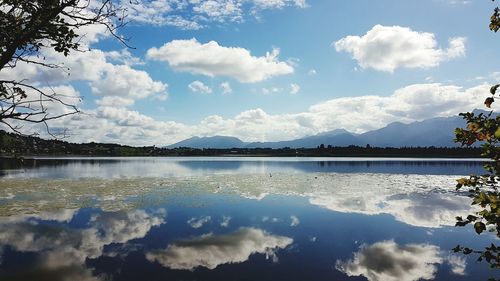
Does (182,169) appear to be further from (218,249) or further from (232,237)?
(218,249)

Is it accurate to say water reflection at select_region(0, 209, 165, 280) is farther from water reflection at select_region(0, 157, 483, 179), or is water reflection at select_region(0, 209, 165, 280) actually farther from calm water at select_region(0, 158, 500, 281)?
water reflection at select_region(0, 157, 483, 179)

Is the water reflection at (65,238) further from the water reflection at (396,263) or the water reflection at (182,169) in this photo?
the water reflection at (182,169)

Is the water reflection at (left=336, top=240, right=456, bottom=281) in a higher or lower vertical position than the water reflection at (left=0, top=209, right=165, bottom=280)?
lower

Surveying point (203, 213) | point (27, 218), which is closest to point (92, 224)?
point (27, 218)

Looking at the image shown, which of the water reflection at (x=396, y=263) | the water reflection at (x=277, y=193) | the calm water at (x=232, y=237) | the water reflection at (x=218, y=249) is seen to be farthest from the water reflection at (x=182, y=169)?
the water reflection at (x=396, y=263)

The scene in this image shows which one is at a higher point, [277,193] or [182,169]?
[182,169]

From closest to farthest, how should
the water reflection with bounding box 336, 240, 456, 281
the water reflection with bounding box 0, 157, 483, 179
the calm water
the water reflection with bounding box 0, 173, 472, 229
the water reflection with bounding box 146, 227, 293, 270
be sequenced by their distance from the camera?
the water reflection with bounding box 336, 240, 456, 281
the calm water
the water reflection with bounding box 146, 227, 293, 270
the water reflection with bounding box 0, 173, 472, 229
the water reflection with bounding box 0, 157, 483, 179

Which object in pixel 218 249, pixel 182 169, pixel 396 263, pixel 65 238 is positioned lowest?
pixel 396 263

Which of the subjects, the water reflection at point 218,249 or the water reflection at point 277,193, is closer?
the water reflection at point 218,249

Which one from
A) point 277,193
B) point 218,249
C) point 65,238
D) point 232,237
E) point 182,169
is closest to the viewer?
point 218,249

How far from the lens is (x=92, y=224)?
25.8 m

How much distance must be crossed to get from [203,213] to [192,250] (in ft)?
34.3

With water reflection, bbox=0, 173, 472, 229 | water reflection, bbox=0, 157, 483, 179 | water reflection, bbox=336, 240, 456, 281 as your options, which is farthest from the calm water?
water reflection, bbox=0, 157, 483, 179

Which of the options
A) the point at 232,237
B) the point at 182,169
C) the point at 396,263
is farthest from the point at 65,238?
the point at 182,169
